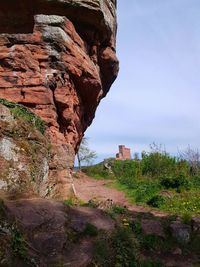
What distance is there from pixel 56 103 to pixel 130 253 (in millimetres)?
5015

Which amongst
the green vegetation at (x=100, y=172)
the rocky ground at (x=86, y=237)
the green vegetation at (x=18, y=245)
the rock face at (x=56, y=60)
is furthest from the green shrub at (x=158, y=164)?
the green vegetation at (x=18, y=245)

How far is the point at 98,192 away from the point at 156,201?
13.3ft

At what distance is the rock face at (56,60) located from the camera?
9.27 m

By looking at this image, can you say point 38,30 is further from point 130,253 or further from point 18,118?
point 130,253

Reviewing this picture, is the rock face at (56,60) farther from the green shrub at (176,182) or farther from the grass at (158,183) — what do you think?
the green shrub at (176,182)

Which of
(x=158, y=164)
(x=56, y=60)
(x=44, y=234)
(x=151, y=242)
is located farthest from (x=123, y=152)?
(x=44, y=234)

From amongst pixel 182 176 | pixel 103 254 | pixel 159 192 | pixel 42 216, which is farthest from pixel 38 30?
pixel 182 176

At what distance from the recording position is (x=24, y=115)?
780 cm

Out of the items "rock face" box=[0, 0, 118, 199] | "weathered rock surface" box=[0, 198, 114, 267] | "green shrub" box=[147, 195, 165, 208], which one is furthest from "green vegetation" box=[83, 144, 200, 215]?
"weathered rock surface" box=[0, 198, 114, 267]

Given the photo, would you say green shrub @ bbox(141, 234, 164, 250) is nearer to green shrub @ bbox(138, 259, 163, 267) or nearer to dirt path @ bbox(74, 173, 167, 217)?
green shrub @ bbox(138, 259, 163, 267)

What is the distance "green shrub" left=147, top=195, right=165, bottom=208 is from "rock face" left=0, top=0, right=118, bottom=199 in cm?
362

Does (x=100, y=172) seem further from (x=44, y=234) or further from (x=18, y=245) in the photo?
(x=18, y=245)

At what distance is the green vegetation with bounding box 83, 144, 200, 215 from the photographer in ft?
42.5

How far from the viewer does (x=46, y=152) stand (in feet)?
25.9
